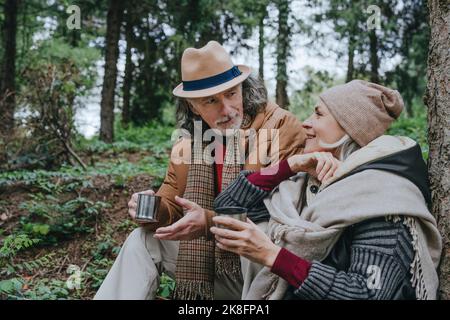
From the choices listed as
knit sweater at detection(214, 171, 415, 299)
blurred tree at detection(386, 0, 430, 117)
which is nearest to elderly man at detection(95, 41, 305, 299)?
knit sweater at detection(214, 171, 415, 299)

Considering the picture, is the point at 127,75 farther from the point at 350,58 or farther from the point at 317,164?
the point at 317,164

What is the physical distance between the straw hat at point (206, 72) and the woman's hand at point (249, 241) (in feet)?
4.24

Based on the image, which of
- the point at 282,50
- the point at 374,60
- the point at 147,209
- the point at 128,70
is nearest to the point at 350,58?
the point at 374,60

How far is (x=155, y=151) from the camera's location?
32.4 ft

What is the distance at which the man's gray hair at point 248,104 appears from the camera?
330 centimetres

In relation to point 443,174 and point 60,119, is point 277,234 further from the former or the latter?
point 60,119

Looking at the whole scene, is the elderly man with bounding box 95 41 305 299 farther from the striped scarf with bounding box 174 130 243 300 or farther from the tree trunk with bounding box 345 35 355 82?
the tree trunk with bounding box 345 35 355 82

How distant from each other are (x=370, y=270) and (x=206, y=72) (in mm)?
1735

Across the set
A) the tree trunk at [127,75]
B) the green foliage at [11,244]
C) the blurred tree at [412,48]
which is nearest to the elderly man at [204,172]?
the green foliage at [11,244]

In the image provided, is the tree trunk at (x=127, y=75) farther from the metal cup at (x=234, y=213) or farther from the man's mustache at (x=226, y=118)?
the metal cup at (x=234, y=213)

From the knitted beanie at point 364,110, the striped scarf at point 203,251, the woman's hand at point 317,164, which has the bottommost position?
the striped scarf at point 203,251

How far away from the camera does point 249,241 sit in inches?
79.9

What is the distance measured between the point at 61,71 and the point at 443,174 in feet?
22.9

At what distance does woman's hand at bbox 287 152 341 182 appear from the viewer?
7.39 ft
